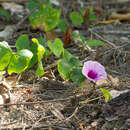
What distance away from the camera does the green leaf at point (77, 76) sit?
158 centimetres

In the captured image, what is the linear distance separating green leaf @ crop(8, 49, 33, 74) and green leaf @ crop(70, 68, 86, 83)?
0.28 m

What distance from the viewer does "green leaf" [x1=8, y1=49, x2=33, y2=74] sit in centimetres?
152

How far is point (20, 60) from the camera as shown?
1534 millimetres

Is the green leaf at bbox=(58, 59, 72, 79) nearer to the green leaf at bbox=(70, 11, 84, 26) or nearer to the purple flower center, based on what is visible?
the purple flower center

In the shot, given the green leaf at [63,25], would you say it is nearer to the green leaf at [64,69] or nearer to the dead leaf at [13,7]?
the dead leaf at [13,7]

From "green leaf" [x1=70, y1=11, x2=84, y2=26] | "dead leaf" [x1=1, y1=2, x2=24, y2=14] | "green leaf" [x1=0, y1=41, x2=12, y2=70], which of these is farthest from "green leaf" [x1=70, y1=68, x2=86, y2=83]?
"dead leaf" [x1=1, y1=2, x2=24, y2=14]

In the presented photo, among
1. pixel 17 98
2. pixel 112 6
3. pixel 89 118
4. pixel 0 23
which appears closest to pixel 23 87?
pixel 17 98

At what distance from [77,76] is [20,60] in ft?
1.15

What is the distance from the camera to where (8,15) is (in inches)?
100.0

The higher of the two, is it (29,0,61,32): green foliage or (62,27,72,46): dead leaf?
(29,0,61,32): green foliage

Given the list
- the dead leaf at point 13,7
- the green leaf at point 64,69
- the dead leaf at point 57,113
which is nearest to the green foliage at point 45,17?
the dead leaf at point 13,7

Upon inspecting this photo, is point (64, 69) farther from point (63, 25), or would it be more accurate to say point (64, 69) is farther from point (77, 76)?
point (63, 25)

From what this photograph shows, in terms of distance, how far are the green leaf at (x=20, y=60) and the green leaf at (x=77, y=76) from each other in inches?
11.0

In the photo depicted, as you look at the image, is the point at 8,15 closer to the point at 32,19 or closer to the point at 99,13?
the point at 32,19
